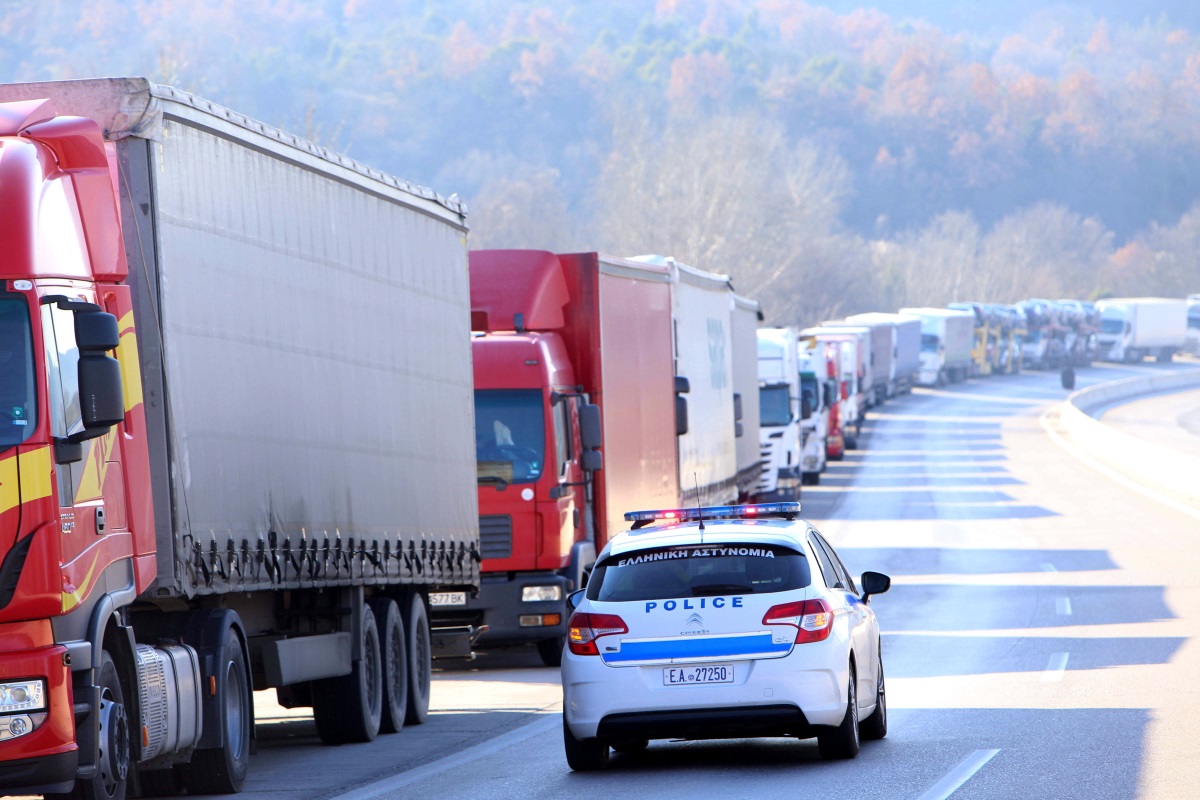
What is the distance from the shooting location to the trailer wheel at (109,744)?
838 cm

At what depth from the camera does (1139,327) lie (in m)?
114

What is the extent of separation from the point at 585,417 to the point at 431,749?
5.45 meters

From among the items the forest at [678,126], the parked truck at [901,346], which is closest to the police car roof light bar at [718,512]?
the parked truck at [901,346]

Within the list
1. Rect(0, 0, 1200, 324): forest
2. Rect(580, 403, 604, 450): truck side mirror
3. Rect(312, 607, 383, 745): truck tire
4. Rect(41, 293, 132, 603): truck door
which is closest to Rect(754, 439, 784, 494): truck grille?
Rect(580, 403, 604, 450): truck side mirror

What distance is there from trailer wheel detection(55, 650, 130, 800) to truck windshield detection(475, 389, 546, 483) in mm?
8466

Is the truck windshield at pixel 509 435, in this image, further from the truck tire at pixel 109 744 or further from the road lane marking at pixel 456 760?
the truck tire at pixel 109 744

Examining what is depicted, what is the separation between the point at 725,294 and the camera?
88.6 feet

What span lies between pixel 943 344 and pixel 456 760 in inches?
3309

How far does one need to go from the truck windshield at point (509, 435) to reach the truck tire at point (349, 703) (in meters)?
4.10

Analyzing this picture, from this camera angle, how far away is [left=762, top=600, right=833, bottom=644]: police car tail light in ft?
34.1

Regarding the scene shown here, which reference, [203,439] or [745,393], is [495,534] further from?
[745,393]

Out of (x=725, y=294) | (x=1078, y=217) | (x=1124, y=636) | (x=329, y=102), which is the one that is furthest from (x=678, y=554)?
(x=1078, y=217)

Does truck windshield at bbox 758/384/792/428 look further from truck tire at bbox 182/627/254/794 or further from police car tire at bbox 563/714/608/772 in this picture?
truck tire at bbox 182/627/254/794

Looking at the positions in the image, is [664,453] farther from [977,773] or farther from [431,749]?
[977,773]
